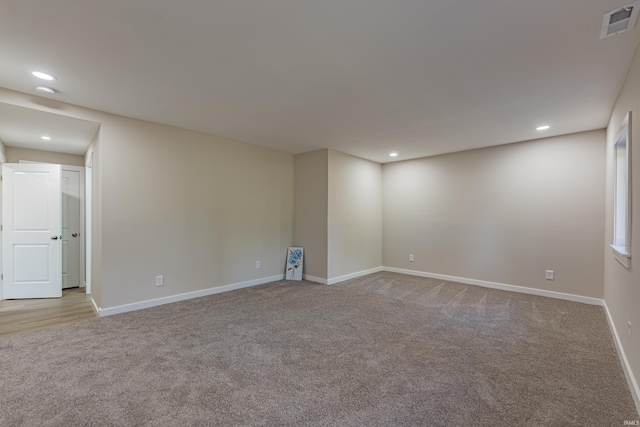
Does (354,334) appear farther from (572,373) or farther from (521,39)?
(521,39)

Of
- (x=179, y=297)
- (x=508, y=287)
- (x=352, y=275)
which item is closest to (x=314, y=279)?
(x=352, y=275)

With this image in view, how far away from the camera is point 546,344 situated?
2.83 m

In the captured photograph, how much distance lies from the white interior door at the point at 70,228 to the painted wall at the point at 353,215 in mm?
4549

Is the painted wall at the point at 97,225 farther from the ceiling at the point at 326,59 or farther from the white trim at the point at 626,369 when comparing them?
the white trim at the point at 626,369

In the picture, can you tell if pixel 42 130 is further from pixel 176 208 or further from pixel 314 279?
pixel 314 279

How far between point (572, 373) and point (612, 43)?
8.31ft

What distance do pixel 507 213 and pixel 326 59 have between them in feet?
13.9

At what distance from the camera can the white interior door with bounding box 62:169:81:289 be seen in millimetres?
5078

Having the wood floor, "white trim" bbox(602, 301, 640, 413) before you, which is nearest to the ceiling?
"white trim" bbox(602, 301, 640, 413)

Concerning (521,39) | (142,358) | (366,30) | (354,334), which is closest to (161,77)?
(366,30)

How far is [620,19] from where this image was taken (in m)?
1.83

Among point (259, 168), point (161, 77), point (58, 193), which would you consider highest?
point (161, 77)

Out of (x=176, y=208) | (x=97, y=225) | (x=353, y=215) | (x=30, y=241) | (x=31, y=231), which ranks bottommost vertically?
(x=30, y=241)

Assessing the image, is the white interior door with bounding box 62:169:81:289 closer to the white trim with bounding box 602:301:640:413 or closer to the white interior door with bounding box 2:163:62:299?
the white interior door with bounding box 2:163:62:299
